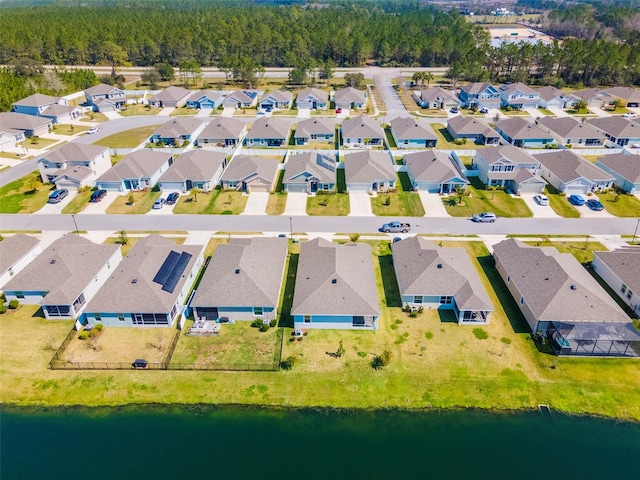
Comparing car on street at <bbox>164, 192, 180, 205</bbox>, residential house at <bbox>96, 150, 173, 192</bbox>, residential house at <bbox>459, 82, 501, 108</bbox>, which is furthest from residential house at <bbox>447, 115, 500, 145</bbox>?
residential house at <bbox>96, 150, 173, 192</bbox>

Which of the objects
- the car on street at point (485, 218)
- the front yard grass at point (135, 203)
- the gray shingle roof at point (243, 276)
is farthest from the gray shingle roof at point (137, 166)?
the car on street at point (485, 218)

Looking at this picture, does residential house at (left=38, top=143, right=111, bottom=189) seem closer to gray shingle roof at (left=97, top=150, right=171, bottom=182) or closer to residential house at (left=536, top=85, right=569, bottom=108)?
gray shingle roof at (left=97, top=150, right=171, bottom=182)

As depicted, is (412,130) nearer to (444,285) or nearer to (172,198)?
(172,198)

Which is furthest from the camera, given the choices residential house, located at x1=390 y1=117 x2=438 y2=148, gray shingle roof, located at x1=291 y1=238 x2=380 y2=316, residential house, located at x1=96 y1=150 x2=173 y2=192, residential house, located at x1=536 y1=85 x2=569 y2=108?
residential house, located at x1=536 y1=85 x2=569 y2=108

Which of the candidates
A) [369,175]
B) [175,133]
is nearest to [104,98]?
[175,133]

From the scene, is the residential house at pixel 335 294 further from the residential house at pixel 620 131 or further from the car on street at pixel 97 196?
the residential house at pixel 620 131

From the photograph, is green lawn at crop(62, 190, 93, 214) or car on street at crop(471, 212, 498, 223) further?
green lawn at crop(62, 190, 93, 214)
